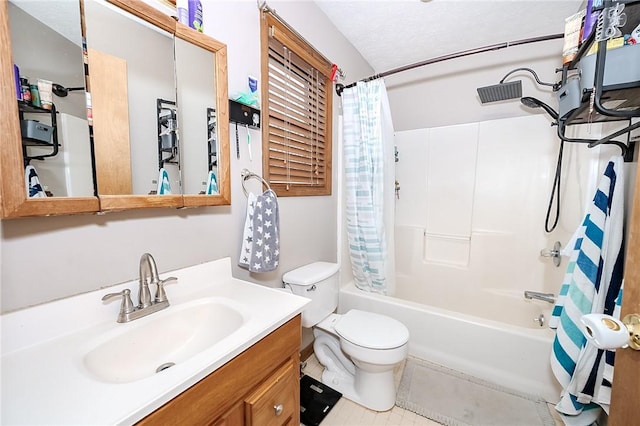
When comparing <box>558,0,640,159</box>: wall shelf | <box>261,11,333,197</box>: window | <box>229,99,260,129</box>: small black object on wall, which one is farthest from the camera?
<box>261,11,333,197</box>: window

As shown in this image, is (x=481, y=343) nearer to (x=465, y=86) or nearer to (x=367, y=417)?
(x=367, y=417)

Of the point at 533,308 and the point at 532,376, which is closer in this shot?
the point at 532,376

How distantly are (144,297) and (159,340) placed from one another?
151 mm

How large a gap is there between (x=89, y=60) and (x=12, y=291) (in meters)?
0.68

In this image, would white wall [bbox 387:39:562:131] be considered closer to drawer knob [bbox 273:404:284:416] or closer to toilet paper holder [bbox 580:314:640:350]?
toilet paper holder [bbox 580:314:640:350]

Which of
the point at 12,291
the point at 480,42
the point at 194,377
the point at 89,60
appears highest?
the point at 480,42

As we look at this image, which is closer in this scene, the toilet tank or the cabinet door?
the cabinet door

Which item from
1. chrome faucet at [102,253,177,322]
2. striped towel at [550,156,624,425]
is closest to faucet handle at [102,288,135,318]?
chrome faucet at [102,253,177,322]

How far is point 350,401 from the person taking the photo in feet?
4.96

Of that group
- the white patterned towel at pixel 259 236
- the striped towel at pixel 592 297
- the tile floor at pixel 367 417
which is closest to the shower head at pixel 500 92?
the striped towel at pixel 592 297

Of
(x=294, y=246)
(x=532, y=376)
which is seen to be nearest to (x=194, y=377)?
(x=294, y=246)

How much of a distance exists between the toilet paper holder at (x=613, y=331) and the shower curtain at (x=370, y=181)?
4.57ft

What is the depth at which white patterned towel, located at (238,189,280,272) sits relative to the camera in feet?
4.05

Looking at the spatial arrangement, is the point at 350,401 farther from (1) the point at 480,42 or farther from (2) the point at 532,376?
(1) the point at 480,42
